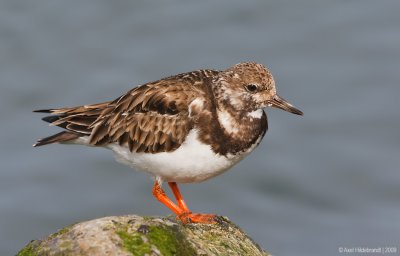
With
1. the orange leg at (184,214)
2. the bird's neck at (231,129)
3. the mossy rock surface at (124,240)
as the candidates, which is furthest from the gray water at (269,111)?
the mossy rock surface at (124,240)

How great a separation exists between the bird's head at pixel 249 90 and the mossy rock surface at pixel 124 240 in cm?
124

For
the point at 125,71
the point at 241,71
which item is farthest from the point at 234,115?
Result: the point at 125,71

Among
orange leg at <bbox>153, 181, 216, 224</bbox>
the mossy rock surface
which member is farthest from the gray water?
the mossy rock surface

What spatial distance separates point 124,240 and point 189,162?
4.18 ft

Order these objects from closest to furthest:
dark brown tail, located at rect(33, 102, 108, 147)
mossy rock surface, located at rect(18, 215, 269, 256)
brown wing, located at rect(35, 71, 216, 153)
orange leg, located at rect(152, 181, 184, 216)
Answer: mossy rock surface, located at rect(18, 215, 269, 256) → brown wing, located at rect(35, 71, 216, 153) → orange leg, located at rect(152, 181, 184, 216) → dark brown tail, located at rect(33, 102, 108, 147)

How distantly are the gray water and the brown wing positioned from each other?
9.14 ft

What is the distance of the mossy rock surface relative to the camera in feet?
15.9

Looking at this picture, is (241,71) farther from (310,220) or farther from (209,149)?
(310,220)

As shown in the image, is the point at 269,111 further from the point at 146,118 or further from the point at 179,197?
Answer: the point at 146,118

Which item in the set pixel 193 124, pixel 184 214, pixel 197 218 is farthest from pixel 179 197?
pixel 193 124

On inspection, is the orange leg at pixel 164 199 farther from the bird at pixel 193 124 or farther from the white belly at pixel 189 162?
the white belly at pixel 189 162

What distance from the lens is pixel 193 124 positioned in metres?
6.16

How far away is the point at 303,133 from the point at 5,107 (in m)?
3.47

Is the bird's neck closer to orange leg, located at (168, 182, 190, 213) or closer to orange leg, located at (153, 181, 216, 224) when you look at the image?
orange leg, located at (153, 181, 216, 224)
